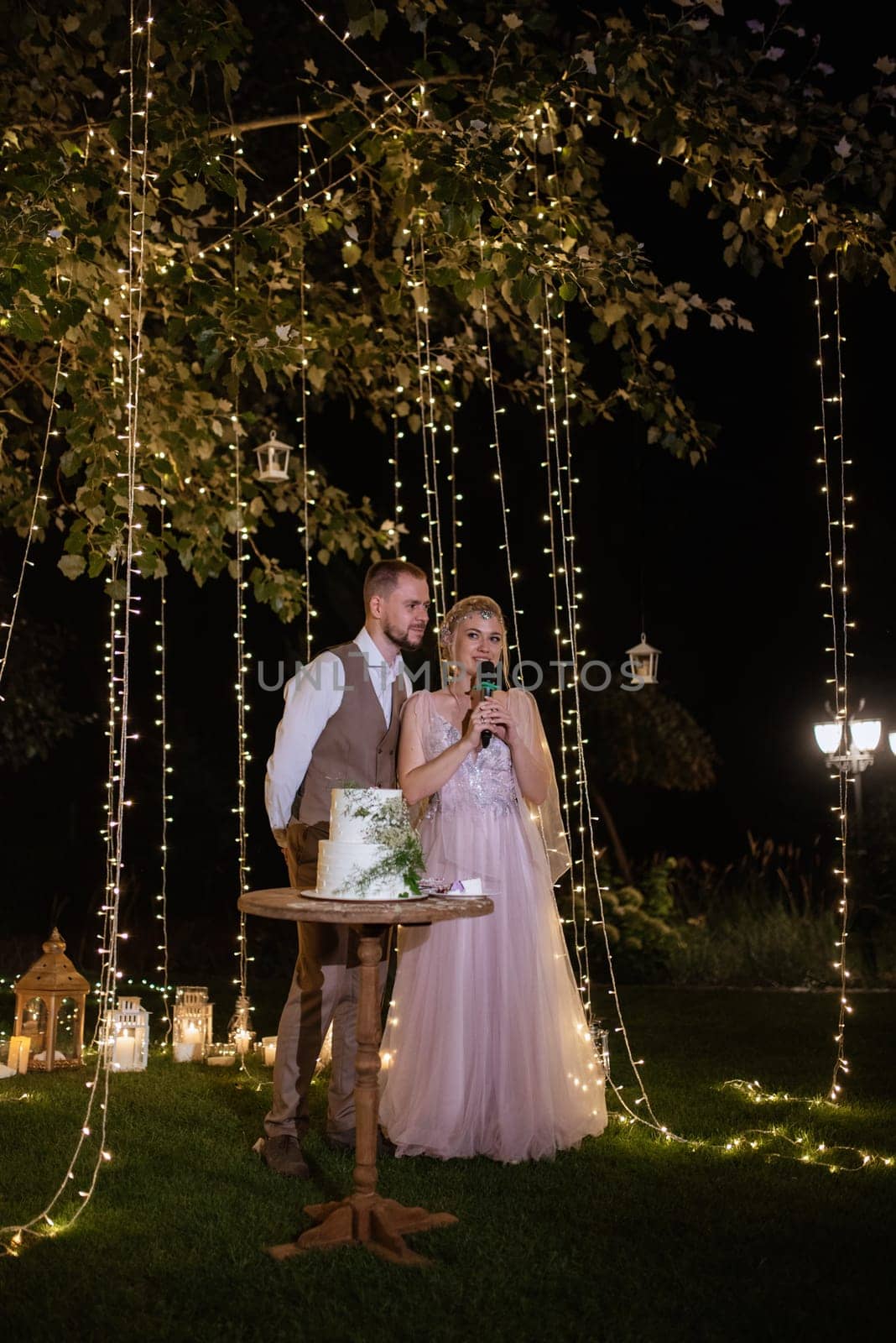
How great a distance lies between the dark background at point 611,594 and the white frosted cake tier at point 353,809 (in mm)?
6451

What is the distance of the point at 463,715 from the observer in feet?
13.2

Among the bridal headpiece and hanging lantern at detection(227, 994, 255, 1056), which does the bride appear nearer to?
the bridal headpiece

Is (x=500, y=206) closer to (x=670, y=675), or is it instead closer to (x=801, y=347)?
(x=801, y=347)

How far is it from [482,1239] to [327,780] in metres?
1.28

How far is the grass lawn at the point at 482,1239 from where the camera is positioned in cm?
273

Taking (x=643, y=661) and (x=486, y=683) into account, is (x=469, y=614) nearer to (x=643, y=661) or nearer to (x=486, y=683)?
(x=486, y=683)

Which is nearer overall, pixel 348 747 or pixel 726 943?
pixel 348 747

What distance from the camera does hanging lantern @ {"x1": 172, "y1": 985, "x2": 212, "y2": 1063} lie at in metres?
5.50

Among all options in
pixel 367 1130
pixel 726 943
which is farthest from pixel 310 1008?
pixel 726 943

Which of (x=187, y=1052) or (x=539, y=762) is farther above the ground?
(x=539, y=762)

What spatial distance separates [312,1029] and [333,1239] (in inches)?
31.6

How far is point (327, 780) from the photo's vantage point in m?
3.83

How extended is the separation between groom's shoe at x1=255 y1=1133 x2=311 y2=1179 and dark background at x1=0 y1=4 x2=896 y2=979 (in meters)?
5.57

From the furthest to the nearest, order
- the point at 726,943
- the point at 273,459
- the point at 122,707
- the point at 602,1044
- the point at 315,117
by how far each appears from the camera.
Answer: the point at 726,943 < the point at 273,459 < the point at 315,117 < the point at 602,1044 < the point at 122,707
